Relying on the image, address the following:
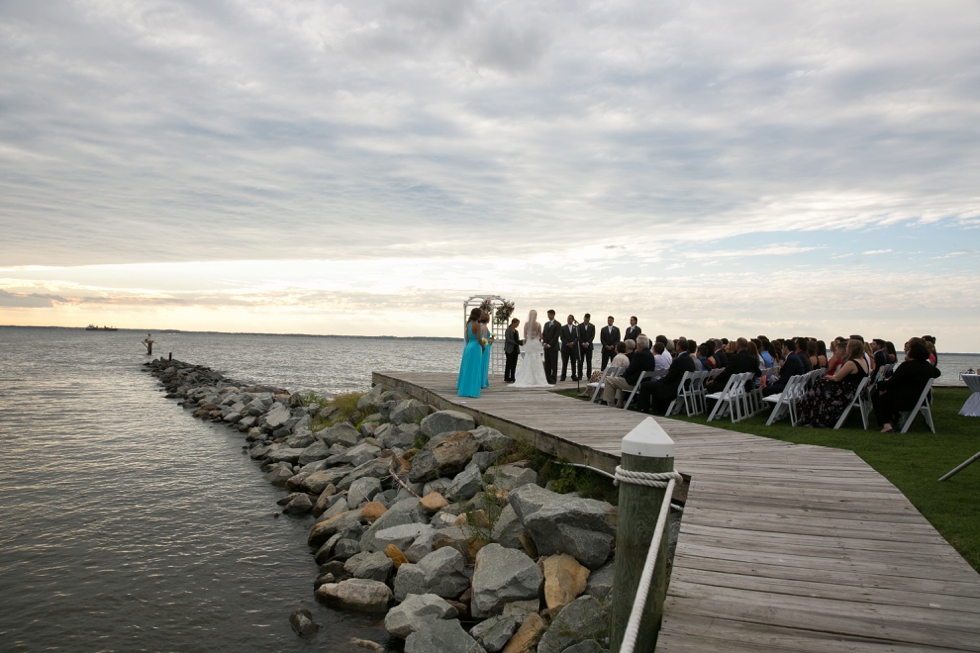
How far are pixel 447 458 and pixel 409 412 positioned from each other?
4453mm

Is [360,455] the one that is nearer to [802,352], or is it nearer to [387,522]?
[387,522]

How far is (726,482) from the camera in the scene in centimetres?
624

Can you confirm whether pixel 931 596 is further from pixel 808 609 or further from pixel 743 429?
pixel 743 429

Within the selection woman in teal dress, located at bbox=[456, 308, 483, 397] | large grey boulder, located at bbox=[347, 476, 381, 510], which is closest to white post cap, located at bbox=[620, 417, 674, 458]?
large grey boulder, located at bbox=[347, 476, 381, 510]

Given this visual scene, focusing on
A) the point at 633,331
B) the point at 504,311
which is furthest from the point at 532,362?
the point at 633,331

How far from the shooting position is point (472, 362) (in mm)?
14250

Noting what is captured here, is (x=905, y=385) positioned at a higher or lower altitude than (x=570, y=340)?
lower

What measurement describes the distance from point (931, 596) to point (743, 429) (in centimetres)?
729

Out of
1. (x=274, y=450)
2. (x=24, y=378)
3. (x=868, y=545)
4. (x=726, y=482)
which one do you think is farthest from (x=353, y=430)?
(x=24, y=378)

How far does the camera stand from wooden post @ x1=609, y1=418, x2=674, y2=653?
351 cm

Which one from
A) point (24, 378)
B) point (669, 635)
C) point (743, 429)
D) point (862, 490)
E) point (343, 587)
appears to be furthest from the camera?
point (24, 378)

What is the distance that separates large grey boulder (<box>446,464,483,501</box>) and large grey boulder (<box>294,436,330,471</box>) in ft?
17.4

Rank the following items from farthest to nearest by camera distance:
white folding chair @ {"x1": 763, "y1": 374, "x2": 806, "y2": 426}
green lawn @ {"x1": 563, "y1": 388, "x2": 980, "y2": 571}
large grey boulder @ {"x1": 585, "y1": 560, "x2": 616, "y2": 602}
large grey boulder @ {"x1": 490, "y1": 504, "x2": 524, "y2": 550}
→ 1. white folding chair @ {"x1": 763, "y1": 374, "x2": 806, "y2": 426}
2. large grey boulder @ {"x1": 490, "y1": 504, "x2": 524, "y2": 550}
3. large grey boulder @ {"x1": 585, "y1": 560, "x2": 616, "y2": 602}
4. green lawn @ {"x1": 563, "y1": 388, "x2": 980, "y2": 571}

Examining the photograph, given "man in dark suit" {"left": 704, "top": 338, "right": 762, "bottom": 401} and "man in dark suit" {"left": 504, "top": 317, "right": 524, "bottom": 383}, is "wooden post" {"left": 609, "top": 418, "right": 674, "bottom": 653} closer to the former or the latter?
"man in dark suit" {"left": 704, "top": 338, "right": 762, "bottom": 401}
